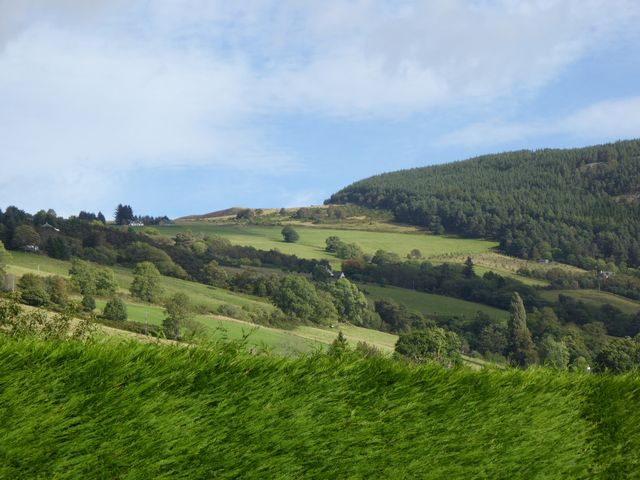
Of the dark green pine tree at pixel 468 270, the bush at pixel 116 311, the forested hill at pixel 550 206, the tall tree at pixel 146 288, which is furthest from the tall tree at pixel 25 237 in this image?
the forested hill at pixel 550 206

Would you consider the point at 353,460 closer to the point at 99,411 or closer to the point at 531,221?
the point at 99,411

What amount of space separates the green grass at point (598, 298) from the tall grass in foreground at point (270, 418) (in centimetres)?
9660

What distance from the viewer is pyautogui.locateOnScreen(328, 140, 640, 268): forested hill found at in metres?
144

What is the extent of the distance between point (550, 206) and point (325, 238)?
56.8 metres

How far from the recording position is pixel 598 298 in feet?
347

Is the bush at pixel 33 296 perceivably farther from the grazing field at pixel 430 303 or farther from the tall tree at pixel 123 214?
the tall tree at pixel 123 214

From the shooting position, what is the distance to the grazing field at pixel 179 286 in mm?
67125

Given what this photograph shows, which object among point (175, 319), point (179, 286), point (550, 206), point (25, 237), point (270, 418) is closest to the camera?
point (270, 418)

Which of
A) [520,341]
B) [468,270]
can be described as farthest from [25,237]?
[468,270]

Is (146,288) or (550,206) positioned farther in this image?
(550,206)

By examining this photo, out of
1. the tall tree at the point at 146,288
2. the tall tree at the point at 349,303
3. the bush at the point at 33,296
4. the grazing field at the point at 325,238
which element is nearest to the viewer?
the bush at the point at 33,296

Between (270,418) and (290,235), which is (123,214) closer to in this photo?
(290,235)

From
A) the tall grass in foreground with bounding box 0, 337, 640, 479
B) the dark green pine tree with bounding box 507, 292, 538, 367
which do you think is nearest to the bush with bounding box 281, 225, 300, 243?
the dark green pine tree with bounding box 507, 292, 538, 367

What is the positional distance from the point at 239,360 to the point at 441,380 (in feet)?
8.54
